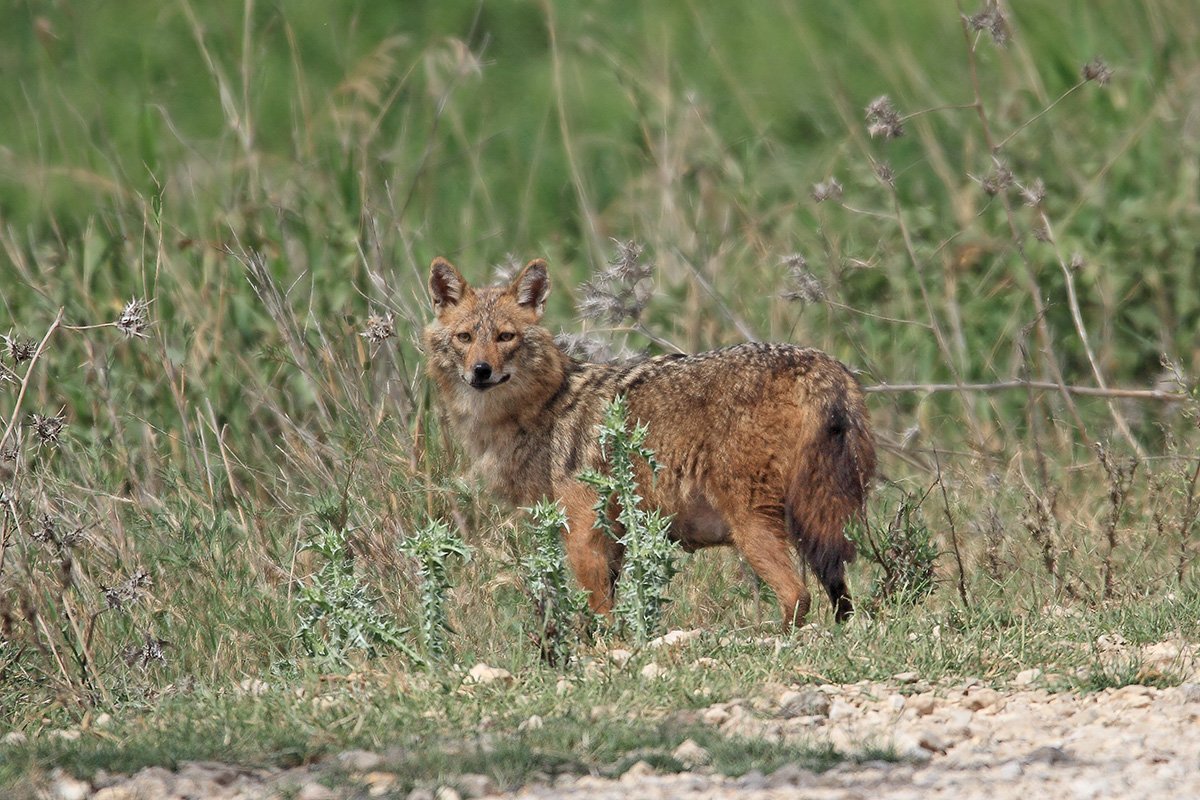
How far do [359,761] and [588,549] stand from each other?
2.43m

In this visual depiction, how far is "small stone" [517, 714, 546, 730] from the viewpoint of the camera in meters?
4.18

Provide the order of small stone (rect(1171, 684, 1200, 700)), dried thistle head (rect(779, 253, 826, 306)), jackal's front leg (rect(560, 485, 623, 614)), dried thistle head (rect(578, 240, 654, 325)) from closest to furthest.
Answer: small stone (rect(1171, 684, 1200, 700)), jackal's front leg (rect(560, 485, 623, 614)), dried thistle head (rect(779, 253, 826, 306)), dried thistle head (rect(578, 240, 654, 325))

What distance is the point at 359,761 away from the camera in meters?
3.91

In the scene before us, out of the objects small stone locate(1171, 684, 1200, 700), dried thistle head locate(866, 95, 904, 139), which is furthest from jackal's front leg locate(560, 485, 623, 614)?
small stone locate(1171, 684, 1200, 700)

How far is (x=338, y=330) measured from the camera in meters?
7.50

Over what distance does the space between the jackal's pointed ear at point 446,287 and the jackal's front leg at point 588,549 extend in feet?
3.43

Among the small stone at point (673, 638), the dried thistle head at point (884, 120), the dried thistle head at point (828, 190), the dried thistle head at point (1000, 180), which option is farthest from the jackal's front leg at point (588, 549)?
the dried thistle head at point (1000, 180)

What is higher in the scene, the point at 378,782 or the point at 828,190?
the point at 828,190

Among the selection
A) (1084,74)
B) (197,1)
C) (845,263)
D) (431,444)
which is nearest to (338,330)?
(431,444)

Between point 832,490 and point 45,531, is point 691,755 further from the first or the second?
point 45,531

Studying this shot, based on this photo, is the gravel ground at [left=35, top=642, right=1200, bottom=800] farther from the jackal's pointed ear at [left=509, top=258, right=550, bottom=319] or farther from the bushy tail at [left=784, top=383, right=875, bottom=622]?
the jackal's pointed ear at [left=509, top=258, right=550, bottom=319]

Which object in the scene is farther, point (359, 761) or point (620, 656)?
point (620, 656)

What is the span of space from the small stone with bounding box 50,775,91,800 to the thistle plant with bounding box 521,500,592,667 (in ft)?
5.22

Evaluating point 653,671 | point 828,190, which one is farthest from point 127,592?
point 828,190
